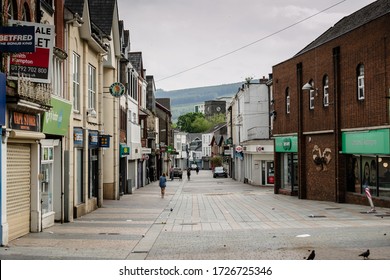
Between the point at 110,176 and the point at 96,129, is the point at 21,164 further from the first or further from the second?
the point at 110,176

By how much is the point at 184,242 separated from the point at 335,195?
610 inches

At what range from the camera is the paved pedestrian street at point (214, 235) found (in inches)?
506

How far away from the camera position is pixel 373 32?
2492 cm

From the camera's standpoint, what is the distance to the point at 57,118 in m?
18.8

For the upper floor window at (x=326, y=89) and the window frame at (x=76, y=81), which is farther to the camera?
the upper floor window at (x=326, y=89)

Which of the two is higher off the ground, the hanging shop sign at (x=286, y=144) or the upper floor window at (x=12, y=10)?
the upper floor window at (x=12, y=10)

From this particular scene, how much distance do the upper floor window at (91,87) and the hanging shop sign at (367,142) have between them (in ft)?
34.9

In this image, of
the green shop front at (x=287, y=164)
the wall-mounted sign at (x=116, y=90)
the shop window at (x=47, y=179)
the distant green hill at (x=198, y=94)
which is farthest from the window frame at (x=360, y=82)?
the shop window at (x=47, y=179)

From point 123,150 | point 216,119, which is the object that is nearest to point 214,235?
point 123,150

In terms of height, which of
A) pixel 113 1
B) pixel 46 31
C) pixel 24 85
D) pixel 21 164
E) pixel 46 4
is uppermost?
pixel 113 1

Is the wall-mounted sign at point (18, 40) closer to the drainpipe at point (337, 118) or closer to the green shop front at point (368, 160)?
the green shop front at point (368, 160)

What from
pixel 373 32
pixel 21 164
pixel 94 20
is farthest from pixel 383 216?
pixel 94 20

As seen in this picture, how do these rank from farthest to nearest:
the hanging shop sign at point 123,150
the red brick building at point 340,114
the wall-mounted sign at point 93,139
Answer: the hanging shop sign at point 123,150
the wall-mounted sign at point 93,139
the red brick building at point 340,114

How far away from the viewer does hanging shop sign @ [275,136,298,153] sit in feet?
116
